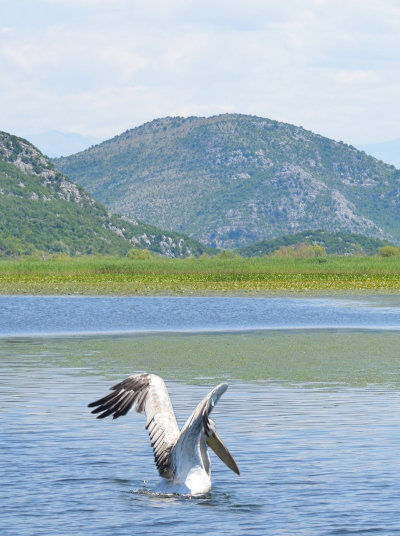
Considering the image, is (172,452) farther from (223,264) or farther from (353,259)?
(353,259)

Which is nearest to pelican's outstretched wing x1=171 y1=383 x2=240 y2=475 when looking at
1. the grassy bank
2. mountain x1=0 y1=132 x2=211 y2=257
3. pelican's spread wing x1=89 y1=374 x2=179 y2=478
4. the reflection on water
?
pelican's spread wing x1=89 y1=374 x2=179 y2=478

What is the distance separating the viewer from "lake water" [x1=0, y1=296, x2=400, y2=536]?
12633 millimetres

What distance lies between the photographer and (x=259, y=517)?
12617 millimetres

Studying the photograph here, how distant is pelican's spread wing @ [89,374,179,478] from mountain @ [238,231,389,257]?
158173mm

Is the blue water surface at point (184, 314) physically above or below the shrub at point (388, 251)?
below

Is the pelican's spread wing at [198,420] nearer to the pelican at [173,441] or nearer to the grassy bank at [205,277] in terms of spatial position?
the pelican at [173,441]

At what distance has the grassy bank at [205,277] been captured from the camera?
66.1 metres

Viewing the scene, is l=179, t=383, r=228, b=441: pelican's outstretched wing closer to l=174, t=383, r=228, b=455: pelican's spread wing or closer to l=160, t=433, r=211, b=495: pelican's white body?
l=174, t=383, r=228, b=455: pelican's spread wing

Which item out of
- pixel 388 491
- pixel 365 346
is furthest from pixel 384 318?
pixel 388 491

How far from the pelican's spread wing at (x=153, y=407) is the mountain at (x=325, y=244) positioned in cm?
15817

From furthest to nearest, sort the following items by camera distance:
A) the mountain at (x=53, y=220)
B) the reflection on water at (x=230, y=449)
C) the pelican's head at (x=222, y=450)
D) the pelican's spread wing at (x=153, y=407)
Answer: the mountain at (x=53, y=220)
the pelican's spread wing at (x=153, y=407)
the pelican's head at (x=222, y=450)
the reflection on water at (x=230, y=449)

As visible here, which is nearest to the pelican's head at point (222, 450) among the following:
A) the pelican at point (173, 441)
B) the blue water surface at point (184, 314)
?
the pelican at point (173, 441)

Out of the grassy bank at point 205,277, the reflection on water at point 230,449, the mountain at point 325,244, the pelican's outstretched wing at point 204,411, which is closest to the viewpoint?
the pelican's outstretched wing at point 204,411

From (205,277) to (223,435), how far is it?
6204 cm
